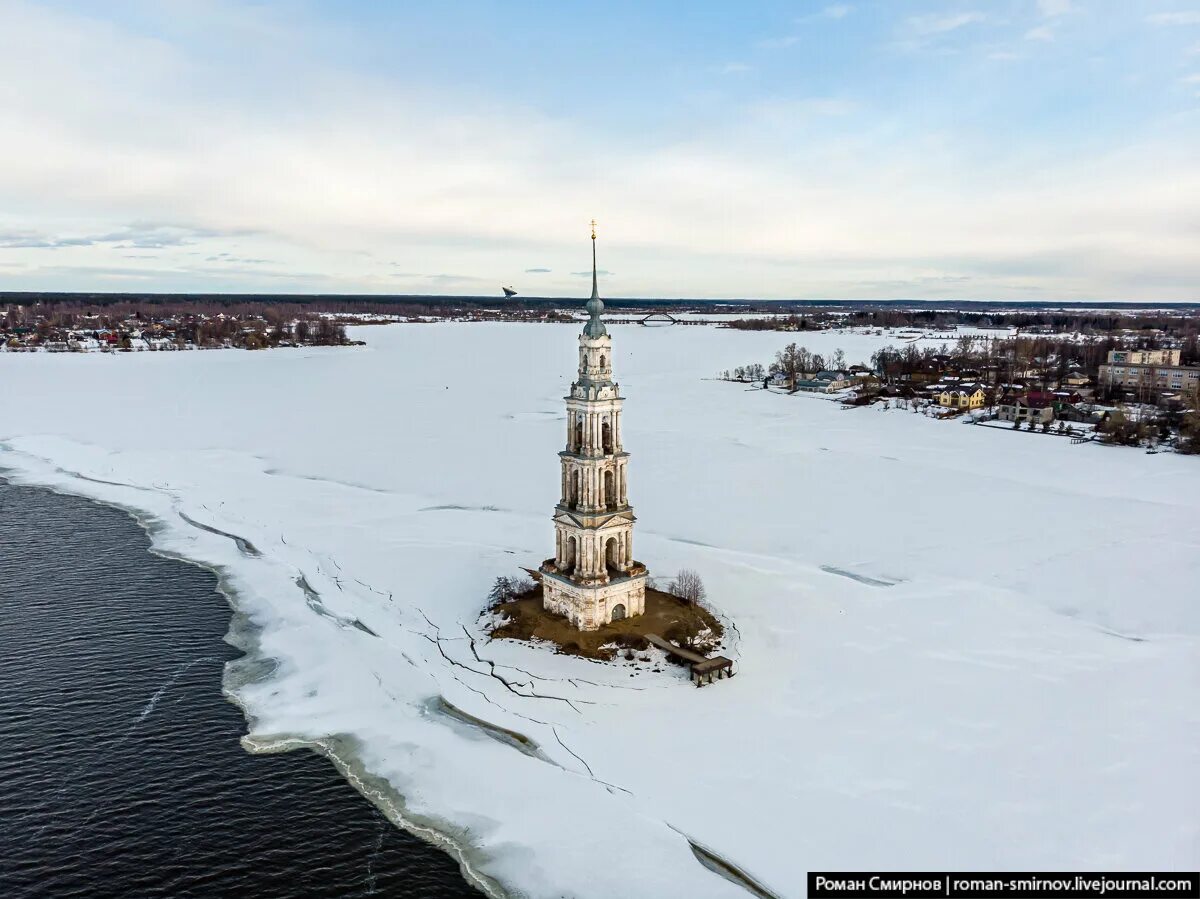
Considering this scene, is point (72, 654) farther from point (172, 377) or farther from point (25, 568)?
point (172, 377)

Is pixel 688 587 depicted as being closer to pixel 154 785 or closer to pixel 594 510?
pixel 594 510

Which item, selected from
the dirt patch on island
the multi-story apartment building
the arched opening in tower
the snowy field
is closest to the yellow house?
the multi-story apartment building

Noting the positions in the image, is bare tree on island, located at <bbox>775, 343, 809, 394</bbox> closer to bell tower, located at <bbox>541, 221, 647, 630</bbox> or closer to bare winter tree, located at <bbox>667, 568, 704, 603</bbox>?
bare winter tree, located at <bbox>667, 568, 704, 603</bbox>

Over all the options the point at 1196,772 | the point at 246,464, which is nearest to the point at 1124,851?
the point at 1196,772

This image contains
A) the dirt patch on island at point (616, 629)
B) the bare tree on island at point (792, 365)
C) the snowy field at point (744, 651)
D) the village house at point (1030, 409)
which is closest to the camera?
the snowy field at point (744, 651)

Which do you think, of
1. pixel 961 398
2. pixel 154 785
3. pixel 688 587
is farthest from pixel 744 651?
pixel 961 398

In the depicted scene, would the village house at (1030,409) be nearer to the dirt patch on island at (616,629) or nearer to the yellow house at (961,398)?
the yellow house at (961,398)

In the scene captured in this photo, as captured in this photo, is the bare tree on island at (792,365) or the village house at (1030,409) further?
the bare tree on island at (792,365)

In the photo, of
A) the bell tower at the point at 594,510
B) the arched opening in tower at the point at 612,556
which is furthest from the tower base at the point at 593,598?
the arched opening in tower at the point at 612,556
